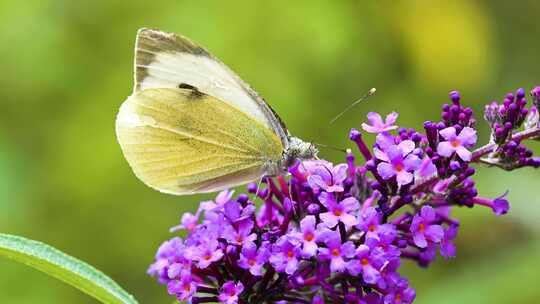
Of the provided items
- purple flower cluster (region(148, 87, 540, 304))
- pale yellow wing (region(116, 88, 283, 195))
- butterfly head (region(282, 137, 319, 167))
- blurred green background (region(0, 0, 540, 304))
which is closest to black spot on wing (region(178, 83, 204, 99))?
pale yellow wing (region(116, 88, 283, 195))

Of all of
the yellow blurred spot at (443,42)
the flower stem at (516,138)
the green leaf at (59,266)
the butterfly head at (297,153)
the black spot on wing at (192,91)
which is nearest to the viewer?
the green leaf at (59,266)

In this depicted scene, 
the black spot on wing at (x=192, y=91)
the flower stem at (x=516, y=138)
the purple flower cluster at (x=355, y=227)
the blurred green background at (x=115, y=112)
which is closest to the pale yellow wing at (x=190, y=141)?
the black spot on wing at (x=192, y=91)

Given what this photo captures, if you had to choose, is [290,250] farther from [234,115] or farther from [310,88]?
[310,88]

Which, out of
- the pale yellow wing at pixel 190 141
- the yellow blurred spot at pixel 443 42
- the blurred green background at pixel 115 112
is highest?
the yellow blurred spot at pixel 443 42

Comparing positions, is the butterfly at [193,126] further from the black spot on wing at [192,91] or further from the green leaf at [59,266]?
the green leaf at [59,266]

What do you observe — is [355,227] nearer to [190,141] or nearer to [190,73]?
[190,141]

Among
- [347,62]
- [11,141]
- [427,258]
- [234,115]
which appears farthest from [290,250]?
[11,141]
